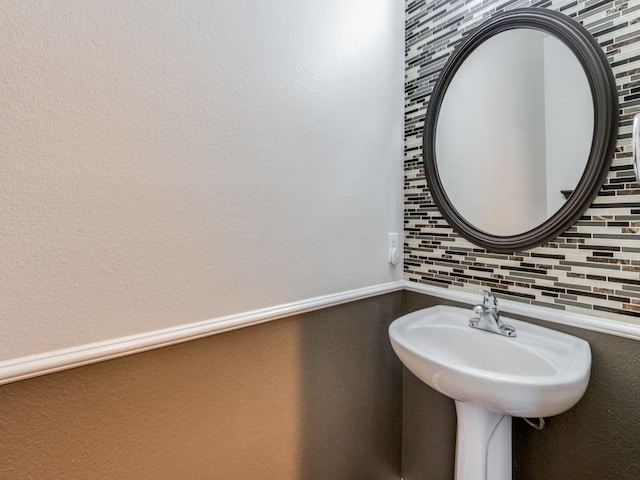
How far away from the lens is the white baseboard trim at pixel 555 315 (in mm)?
792

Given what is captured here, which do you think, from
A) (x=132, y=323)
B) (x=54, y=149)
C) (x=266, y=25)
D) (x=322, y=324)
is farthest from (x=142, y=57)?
(x=322, y=324)

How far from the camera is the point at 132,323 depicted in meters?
0.70

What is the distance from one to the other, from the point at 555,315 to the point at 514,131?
2.02 ft

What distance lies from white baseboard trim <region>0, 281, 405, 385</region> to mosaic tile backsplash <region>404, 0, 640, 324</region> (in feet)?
1.73

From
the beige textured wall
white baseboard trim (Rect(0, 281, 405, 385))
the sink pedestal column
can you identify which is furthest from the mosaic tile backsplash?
white baseboard trim (Rect(0, 281, 405, 385))

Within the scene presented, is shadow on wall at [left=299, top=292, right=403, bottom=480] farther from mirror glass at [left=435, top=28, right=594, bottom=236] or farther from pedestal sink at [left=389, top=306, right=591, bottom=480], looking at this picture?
mirror glass at [left=435, top=28, right=594, bottom=236]

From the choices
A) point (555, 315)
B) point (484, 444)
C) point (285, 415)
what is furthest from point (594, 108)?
point (285, 415)

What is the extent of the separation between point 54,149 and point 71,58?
0.63 ft

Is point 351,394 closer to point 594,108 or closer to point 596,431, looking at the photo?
point 596,431

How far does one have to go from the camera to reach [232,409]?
0.85 metres

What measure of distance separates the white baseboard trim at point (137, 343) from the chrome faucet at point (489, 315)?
1.65 ft

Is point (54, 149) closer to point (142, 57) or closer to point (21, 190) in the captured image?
point (21, 190)

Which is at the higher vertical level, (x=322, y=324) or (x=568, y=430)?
(x=322, y=324)

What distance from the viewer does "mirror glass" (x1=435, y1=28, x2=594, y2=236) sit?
889 millimetres
